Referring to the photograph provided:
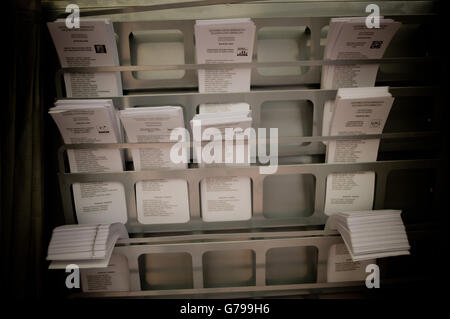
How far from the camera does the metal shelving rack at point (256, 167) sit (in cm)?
81

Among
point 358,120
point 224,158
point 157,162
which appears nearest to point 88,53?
point 157,162

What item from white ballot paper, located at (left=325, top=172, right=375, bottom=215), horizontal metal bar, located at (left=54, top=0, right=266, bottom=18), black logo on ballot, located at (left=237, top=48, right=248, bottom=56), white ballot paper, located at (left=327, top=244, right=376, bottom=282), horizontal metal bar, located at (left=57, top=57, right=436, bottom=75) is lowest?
white ballot paper, located at (left=327, top=244, right=376, bottom=282)

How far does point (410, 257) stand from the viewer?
0.97 m

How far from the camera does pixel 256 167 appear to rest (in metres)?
0.82

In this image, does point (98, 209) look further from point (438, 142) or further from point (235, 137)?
point (438, 142)

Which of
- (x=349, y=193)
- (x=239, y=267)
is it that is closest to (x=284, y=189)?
(x=349, y=193)

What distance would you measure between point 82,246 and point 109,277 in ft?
0.72

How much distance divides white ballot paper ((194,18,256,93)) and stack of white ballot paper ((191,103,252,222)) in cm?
7

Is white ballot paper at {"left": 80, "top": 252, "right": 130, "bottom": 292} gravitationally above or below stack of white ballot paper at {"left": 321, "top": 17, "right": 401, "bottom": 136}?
below

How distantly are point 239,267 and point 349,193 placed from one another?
0.51 metres

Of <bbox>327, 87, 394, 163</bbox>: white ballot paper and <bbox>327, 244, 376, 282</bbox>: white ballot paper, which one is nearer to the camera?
<bbox>327, 87, 394, 163</bbox>: white ballot paper

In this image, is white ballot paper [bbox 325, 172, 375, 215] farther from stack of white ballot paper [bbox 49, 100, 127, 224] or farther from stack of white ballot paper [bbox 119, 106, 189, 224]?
stack of white ballot paper [bbox 49, 100, 127, 224]

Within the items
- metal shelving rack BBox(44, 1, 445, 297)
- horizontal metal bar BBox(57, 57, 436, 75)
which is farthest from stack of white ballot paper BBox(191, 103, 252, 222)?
horizontal metal bar BBox(57, 57, 436, 75)

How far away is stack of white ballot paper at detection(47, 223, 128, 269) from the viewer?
745 millimetres
